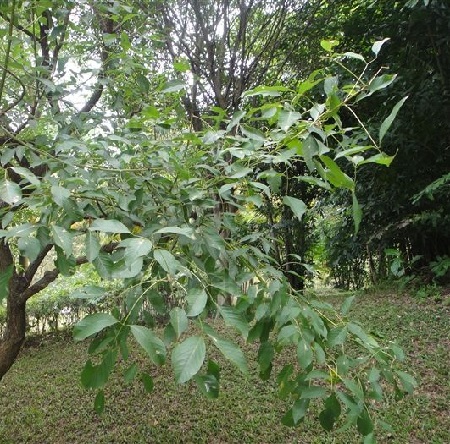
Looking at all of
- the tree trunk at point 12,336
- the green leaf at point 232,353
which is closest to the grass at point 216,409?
the tree trunk at point 12,336

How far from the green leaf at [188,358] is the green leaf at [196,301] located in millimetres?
46

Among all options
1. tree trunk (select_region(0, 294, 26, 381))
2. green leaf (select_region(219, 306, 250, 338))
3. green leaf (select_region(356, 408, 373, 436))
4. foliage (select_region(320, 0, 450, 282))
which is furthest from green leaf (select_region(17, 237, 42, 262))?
foliage (select_region(320, 0, 450, 282))

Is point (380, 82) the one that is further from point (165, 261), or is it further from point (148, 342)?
point (148, 342)

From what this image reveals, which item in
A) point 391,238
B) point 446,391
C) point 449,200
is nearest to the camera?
point 446,391

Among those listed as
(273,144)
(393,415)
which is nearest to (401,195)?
(393,415)

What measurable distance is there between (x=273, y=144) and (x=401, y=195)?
4402 millimetres

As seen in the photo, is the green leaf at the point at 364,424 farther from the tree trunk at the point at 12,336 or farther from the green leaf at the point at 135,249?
the tree trunk at the point at 12,336

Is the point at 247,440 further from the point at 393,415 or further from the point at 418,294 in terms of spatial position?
the point at 418,294

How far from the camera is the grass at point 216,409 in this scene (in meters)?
2.65

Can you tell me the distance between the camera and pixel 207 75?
460 centimetres

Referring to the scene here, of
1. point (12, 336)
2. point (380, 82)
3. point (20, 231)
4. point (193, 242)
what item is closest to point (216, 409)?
point (12, 336)

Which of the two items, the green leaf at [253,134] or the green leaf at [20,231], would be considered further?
the green leaf at [253,134]

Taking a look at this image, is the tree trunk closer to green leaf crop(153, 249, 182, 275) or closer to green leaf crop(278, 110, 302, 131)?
green leaf crop(153, 249, 182, 275)

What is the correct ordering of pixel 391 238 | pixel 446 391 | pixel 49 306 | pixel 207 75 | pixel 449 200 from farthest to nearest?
pixel 49 306 < pixel 391 238 < pixel 207 75 < pixel 449 200 < pixel 446 391
